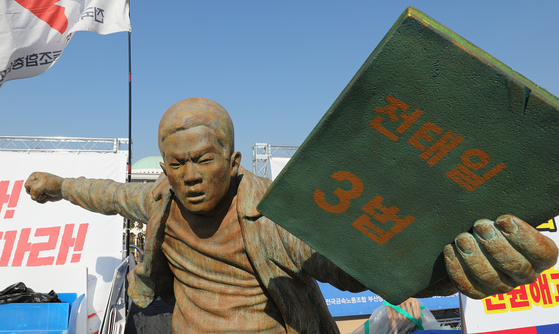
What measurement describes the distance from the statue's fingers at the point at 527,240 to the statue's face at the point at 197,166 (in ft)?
3.49

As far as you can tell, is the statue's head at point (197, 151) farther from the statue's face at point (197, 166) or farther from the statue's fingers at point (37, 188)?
the statue's fingers at point (37, 188)

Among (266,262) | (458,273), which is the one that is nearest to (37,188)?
(266,262)

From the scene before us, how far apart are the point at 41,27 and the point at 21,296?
3169 mm

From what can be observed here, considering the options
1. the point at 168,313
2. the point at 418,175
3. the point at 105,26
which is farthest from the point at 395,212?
the point at 168,313

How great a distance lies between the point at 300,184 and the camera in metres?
1.24

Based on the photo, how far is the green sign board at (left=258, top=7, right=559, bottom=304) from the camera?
0.90 meters

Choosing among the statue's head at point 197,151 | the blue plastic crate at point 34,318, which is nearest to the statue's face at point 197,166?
the statue's head at point 197,151

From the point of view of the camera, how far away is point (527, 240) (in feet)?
3.21

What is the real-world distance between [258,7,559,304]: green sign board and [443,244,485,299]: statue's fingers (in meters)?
0.05

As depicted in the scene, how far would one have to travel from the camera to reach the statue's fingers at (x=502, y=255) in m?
1.00

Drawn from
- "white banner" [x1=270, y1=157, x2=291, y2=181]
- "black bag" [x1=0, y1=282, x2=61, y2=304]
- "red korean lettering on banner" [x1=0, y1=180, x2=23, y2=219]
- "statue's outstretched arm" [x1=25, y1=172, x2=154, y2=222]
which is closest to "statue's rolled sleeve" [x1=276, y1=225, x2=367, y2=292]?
"statue's outstretched arm" [x1=25, y1=172, x2=154, y2=222]

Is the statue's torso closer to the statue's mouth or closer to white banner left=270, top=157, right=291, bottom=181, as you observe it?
the statue's mouth

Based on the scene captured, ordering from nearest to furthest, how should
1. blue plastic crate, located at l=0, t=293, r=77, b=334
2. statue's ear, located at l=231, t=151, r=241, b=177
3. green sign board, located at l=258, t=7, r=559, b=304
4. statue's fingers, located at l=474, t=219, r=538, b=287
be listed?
green sign board, located at l=258, t=7, r=559, b=304 → statue's fingers, located at l=474, t=219, r=538, b=287 → statue's ear, located at l=231, t=151, r=241, b=177 → blue plastic crate, located at l=0, t=293, r=77, b=334

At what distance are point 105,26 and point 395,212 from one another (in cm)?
548
